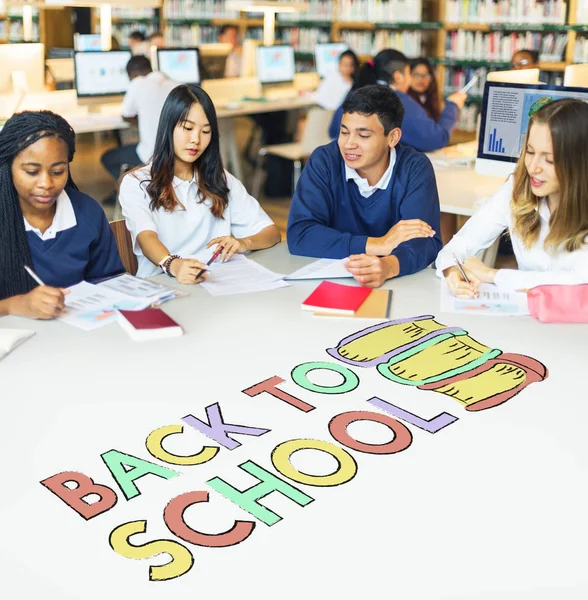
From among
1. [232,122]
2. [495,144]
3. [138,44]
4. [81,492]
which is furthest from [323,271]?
[138,44]

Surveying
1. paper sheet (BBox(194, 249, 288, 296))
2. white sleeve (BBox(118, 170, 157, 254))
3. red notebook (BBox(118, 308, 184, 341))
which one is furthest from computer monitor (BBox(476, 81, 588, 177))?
red notebook (BBox(118, 308, 184, 341))

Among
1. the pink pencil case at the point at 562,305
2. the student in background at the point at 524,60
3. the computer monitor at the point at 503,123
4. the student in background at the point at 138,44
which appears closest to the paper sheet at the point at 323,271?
the pink pencil case at the point at 562,305

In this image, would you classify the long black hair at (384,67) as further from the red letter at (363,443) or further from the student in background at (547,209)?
the red letter at (363,443)

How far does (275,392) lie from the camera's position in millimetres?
1465

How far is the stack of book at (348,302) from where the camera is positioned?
1.83 m

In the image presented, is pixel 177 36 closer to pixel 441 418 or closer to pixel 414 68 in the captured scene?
pixel 414 68

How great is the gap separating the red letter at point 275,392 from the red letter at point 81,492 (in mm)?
372

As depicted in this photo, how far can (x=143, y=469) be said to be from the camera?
47.5 inches

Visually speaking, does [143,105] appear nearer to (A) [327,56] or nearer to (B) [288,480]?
(A) [327,56]

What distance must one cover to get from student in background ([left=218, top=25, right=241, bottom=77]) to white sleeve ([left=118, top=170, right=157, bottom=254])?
519 centimetres

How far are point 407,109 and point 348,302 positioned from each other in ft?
7.85

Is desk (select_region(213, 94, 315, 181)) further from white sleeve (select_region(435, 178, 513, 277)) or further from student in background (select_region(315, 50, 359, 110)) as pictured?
white sleeve (select_region(435, 178, 513, 277))

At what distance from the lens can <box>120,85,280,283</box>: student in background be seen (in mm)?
2248

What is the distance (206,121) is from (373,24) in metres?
5.50
